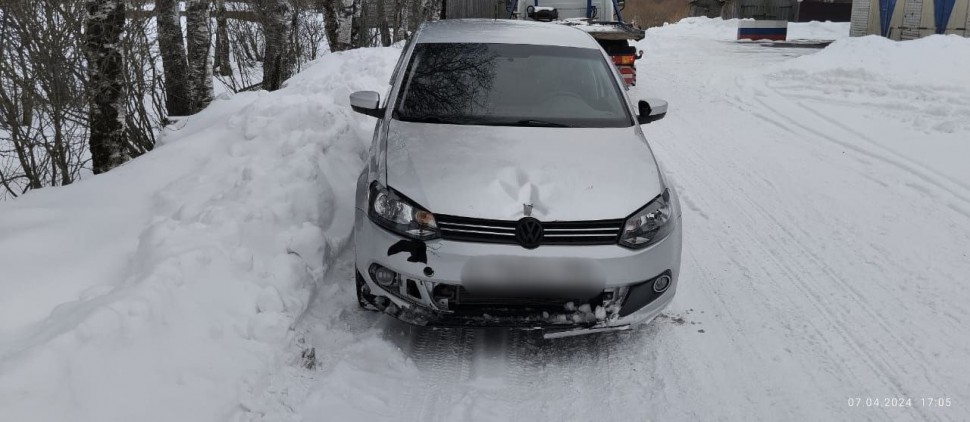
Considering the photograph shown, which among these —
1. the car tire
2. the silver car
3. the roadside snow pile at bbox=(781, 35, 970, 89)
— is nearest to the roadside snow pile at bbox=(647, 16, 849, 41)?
the roadside snow pile at bbox=(781, 35, 970, 89)

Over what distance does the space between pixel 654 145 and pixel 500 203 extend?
5782 mm

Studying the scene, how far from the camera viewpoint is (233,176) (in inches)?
205

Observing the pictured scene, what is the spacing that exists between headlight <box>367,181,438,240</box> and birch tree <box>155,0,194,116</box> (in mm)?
6253

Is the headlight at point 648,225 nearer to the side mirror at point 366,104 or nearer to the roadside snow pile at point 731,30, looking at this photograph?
the side mirror at point 366,104

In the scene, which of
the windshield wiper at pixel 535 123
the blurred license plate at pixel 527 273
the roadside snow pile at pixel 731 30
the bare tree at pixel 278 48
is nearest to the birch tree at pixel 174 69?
the bare tree at pixel 278 48

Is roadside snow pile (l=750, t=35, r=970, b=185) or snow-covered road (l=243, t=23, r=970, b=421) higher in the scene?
roadside snow pile (l=750, t=35, r=970, b=185)

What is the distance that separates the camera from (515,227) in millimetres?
3660

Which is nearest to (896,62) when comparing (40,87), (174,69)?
(174,69)

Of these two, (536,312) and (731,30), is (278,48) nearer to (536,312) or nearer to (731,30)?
(536,312)

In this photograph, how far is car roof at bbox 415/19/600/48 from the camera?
218 inches

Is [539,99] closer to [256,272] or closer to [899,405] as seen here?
[256,272]

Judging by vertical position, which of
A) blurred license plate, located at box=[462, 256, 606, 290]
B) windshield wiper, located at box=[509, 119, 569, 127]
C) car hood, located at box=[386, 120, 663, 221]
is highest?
windshield wiper, located at box=[509, 119, 569, 127]

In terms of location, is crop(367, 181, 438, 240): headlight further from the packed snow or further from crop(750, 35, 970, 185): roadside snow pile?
crop(750, 35, 970, 185): roadside snow pile

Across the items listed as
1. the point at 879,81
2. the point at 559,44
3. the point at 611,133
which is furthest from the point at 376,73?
the point at 879,81
